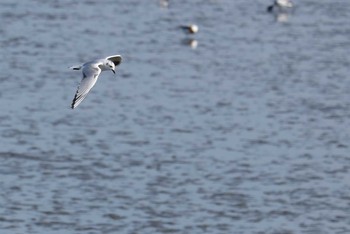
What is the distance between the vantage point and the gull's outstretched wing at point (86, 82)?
44.4 ft

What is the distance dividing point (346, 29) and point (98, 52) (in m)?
10.3

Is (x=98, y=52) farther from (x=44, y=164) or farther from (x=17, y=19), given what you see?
(x=44, y=164)

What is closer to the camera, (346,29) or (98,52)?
(98,52)

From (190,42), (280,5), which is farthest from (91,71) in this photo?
(280,5)

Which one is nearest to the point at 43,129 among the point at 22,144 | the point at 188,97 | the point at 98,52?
the point at 22,144

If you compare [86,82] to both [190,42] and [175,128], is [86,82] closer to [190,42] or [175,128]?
[175,128]

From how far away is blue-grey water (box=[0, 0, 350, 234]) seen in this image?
2459 cm

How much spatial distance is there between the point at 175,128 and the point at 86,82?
16.6m

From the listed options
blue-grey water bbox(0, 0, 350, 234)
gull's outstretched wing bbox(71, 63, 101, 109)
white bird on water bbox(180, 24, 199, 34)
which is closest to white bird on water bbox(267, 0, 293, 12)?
blue-grey water bbox(0, 0, 350, 234)

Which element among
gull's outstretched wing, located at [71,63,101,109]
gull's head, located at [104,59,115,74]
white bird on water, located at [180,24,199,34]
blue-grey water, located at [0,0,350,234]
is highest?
white bird on water, located at [180,24,199,34]

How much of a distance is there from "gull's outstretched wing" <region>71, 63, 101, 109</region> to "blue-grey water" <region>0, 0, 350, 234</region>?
9005 millimetres

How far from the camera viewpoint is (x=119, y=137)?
29672mm

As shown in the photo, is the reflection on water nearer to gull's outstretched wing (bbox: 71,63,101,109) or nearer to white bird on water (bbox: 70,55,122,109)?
white bird on water (bbox: 70,55,122,109)

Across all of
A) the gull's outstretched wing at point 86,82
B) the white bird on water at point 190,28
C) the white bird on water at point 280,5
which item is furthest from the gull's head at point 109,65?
the white bird on water at point 280,5
